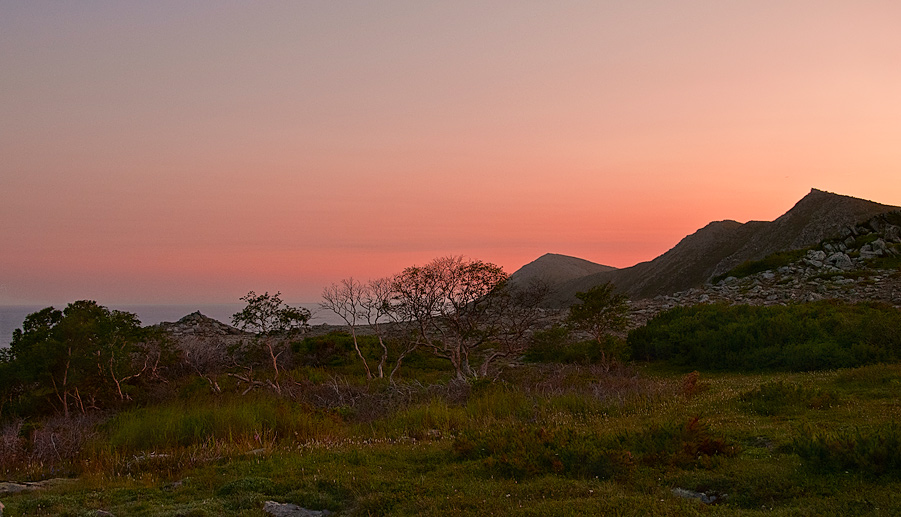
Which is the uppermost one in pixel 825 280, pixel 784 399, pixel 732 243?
pixel 732 243

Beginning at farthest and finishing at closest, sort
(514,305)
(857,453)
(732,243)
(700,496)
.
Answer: (732,243) → (514,305) → (700,496) → (857,453)

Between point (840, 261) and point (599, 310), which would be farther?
point (840, 261)

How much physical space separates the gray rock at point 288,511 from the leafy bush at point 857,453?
5704 millimetres

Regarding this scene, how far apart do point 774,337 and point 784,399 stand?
29.4 feet

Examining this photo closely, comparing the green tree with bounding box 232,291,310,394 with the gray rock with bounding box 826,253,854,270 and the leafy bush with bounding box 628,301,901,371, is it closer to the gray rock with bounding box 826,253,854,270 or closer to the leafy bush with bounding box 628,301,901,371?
the leafy bush with bounding box 628,301,901,371

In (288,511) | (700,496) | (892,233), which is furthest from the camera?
(892,233)

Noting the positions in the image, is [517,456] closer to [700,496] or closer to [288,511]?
[700,496]

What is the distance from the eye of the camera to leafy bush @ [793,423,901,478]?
249 inches

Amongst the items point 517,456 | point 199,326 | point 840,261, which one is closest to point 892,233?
point 840,261

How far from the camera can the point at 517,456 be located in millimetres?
8117

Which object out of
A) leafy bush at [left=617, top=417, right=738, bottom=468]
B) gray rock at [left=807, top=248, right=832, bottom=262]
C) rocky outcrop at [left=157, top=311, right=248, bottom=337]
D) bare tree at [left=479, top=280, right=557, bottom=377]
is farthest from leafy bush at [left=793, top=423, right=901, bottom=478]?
gray rock at [left=807, top=248, right=832, bottom=262]

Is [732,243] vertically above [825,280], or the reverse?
[732,243]

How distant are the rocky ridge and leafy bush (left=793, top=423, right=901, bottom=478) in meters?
21.8

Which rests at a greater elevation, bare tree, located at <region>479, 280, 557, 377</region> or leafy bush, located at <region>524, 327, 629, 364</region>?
bare tree, located at <region>479, 280, 557, 377</region>
